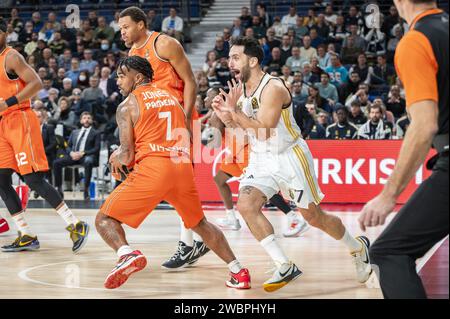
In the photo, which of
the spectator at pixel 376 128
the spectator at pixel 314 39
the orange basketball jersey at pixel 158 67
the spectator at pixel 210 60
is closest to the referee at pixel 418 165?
the orange basketball jersey at pixel 158 67

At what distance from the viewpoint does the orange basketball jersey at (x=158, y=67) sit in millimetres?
6648

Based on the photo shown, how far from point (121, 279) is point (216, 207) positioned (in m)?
6.58

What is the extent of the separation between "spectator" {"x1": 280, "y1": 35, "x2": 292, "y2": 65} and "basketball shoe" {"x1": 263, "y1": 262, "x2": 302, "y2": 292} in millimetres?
10308

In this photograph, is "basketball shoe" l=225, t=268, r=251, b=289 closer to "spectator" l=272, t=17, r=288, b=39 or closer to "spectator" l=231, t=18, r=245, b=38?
"spectator" l=231, t=18, r=245, b=38

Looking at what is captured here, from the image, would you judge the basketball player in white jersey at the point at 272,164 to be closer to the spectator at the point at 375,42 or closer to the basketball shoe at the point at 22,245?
the basketball shoe at the point at 22,245

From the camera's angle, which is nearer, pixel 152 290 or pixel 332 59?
pixel 152 290

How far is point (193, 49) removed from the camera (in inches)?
715

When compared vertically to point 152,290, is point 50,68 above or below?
below

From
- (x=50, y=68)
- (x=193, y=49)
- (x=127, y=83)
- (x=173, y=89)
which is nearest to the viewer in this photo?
(x=127, y=83)

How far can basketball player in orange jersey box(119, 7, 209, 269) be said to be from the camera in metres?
6.60

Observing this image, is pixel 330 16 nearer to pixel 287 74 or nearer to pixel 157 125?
pixel 287 74

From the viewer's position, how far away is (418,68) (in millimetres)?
3334

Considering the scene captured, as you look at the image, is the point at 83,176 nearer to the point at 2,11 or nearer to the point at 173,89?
the point at 2,11
